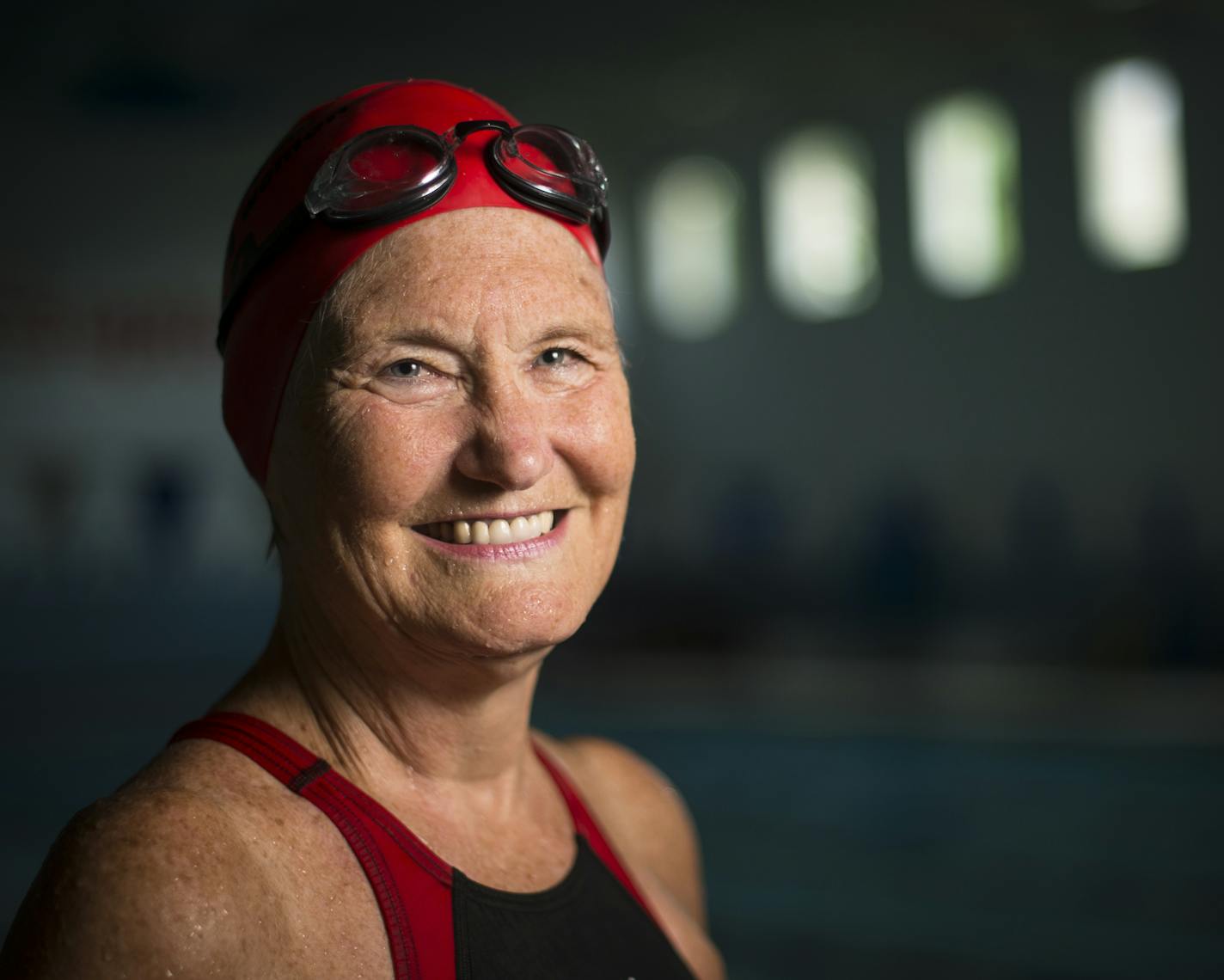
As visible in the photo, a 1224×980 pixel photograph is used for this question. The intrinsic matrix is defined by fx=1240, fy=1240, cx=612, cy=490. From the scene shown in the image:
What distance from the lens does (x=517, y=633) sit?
125 centimetres

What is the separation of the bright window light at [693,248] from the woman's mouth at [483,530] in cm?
1441

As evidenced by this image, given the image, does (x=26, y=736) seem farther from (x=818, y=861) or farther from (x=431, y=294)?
(x=431, y=294)

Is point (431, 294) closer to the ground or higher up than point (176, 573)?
higher up

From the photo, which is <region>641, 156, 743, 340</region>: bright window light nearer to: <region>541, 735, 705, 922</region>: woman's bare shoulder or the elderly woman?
<region>541, 735, 705, 922</region>: woman's bare shoulder

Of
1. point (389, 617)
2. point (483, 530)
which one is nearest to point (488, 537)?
point (483, 530)

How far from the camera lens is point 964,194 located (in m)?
13.6

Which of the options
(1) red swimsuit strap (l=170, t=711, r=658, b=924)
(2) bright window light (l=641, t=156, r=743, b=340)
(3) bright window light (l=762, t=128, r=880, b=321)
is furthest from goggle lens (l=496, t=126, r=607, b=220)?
(2) bright window light (l=641, t=156, r=743, b=340)

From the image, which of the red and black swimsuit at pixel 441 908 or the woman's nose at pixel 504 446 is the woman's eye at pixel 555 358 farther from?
the red and black swimsuit at pixel 441 908

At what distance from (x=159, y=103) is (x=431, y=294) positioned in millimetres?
14211

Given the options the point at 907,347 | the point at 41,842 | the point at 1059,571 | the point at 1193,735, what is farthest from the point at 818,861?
the point at 907,347

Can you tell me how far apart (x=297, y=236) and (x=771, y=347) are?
556 inches

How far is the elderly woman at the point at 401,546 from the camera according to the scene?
1169 mm

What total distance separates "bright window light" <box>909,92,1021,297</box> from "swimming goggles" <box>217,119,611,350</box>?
12.9m

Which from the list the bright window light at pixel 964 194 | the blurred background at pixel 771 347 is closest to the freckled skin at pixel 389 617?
the blurred background at pixel 771 347
